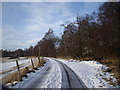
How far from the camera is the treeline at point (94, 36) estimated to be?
36.2 feet

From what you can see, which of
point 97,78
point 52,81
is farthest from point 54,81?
point 97,78

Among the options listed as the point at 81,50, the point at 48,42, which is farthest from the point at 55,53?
the point at 81,50

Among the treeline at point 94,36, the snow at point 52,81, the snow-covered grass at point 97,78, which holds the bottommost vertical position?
the snow-covered grass at point 97,78

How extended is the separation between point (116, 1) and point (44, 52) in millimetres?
49936

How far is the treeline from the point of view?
11020 millimetres

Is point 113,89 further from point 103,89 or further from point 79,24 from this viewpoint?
point 79,24

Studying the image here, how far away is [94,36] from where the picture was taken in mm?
17328

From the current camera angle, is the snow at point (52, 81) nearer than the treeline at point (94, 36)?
Yes

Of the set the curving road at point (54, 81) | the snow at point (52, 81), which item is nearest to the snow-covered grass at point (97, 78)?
the curving road at point (54, 81)

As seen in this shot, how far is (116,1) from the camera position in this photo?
11.5 metres

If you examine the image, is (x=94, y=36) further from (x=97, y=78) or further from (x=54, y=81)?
(x=54, y=81)

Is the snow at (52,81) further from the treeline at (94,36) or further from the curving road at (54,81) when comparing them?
the treeline at (94,36)

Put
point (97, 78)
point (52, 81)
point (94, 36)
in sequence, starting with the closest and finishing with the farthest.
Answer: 1. point (52, 81)
2. point (97, 78)
3. point (94, 36)

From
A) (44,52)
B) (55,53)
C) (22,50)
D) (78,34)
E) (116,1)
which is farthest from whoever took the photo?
(22,50)
